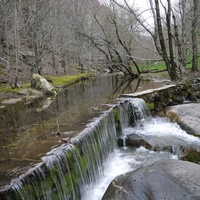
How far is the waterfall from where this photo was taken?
153 inches

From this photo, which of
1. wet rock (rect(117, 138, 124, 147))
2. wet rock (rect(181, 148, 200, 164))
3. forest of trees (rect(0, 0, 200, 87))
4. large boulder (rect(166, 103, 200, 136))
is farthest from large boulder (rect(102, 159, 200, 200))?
forest of trees (rect(0, 0, 200, 87))

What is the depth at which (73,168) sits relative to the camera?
499cm

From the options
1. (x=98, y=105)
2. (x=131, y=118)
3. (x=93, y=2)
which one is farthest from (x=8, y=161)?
(x=93, y=2)

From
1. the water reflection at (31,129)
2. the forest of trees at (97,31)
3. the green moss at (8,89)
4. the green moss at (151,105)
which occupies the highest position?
the forest of trees at (97,31)

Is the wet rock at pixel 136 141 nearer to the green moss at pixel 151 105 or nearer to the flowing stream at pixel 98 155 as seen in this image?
the flowing stream at pixel 98 155

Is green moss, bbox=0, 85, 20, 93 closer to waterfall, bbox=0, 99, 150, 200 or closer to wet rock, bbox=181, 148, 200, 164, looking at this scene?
waterfall, bbox=0, 99, 150, 200

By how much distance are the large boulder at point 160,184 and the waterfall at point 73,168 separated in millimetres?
754

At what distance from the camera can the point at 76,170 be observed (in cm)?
507

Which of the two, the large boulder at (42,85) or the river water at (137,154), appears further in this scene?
the large boulder at (42,85)

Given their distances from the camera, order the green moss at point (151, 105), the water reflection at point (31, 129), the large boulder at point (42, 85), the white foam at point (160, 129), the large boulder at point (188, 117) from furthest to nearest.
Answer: the large boulder at point (42, 85), the green moss at point (151, 105), the large boulder at point (188, 117), the white foam at point (160, 129), the water reflection at point (31, 129)

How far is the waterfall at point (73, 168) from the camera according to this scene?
3891 mm

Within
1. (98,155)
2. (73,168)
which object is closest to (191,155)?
(98,155)

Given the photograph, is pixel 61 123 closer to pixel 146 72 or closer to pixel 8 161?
pixel 8 161

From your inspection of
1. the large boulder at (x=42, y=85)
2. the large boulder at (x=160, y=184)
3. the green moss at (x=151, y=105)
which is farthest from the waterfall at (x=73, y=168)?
the large boulder at (x=42, y=85)
